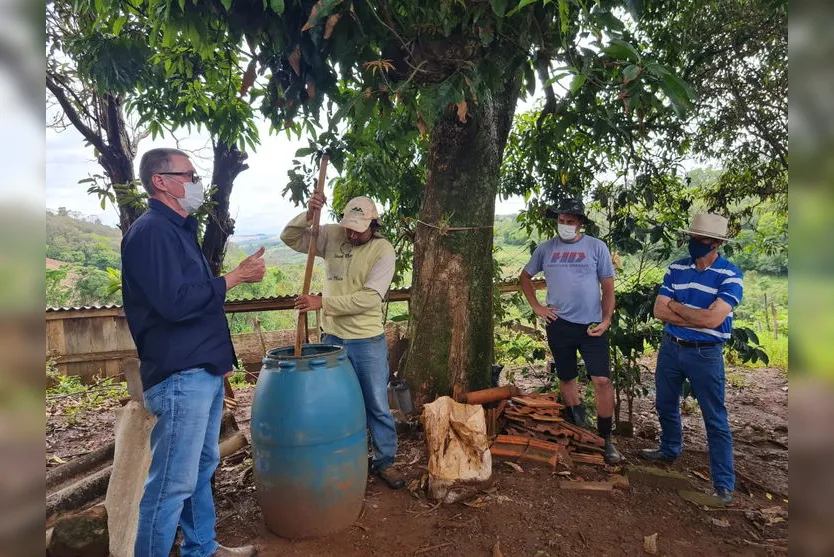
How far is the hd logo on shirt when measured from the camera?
4.21 metres

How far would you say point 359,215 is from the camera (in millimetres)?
3562

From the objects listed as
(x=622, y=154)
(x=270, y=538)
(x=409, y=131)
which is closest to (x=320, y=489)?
(x=270, y=538)

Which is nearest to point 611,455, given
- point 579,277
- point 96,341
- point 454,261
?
point 579,277

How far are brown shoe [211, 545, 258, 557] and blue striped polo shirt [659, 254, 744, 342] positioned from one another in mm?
3099

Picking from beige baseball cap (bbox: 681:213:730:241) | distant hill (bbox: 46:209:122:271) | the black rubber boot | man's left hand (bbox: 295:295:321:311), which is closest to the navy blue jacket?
man's left hand (bbox: 295:295:321:311)

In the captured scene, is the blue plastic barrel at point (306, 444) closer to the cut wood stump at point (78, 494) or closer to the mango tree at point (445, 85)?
the cut wood stump at point (78, 494)

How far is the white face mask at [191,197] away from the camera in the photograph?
2570 millimetres

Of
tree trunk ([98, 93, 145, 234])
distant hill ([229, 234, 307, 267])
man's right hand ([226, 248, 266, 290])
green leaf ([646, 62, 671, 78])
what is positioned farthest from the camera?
distant hill ([229, 234, 307, 267])

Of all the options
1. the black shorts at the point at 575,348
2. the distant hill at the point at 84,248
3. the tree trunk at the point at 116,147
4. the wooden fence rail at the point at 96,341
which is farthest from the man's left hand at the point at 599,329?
the distant hill at the point at 84,248

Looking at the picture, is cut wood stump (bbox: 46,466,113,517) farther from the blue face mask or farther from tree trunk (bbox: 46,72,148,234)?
the blue face mask

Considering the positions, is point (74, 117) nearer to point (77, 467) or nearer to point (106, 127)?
point (106, 127)

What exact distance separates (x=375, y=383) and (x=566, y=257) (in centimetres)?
188

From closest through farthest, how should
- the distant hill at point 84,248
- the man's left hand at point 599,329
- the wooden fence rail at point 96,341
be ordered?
1. the man's left hand at point 599,329
2. the wooden fence rail at point 96,341
3. the distant hill at point 84,248

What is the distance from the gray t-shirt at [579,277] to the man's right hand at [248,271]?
97.4 inches
